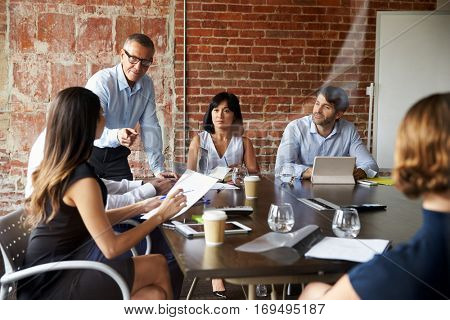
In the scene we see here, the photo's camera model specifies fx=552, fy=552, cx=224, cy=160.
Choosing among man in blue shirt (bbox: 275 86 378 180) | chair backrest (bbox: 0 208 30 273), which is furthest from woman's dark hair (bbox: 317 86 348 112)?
chair backrest (bbox: 0 208 30 273)

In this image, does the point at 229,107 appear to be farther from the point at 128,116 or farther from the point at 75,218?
the point at 75,218

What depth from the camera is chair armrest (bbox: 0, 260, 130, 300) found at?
1.10m

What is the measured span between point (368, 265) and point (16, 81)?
3.45 ft

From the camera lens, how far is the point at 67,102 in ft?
3.89

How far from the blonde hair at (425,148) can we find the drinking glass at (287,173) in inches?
52.9

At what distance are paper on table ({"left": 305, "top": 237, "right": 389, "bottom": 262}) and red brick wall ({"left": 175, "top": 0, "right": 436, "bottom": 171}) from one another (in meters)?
0.87

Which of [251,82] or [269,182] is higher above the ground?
[251,82]

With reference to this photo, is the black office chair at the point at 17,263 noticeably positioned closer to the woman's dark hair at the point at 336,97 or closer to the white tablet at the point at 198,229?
the white tablet at the point at 198,229

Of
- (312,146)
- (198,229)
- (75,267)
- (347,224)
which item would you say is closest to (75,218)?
(75,267)

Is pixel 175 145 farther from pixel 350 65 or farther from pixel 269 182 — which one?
pixel 350 65

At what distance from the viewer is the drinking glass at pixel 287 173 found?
6.77 ft

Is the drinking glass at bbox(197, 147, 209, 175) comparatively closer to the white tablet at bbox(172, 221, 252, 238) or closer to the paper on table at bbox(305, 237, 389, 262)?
the white tablet at bbox(172, 221, 252, 238)
